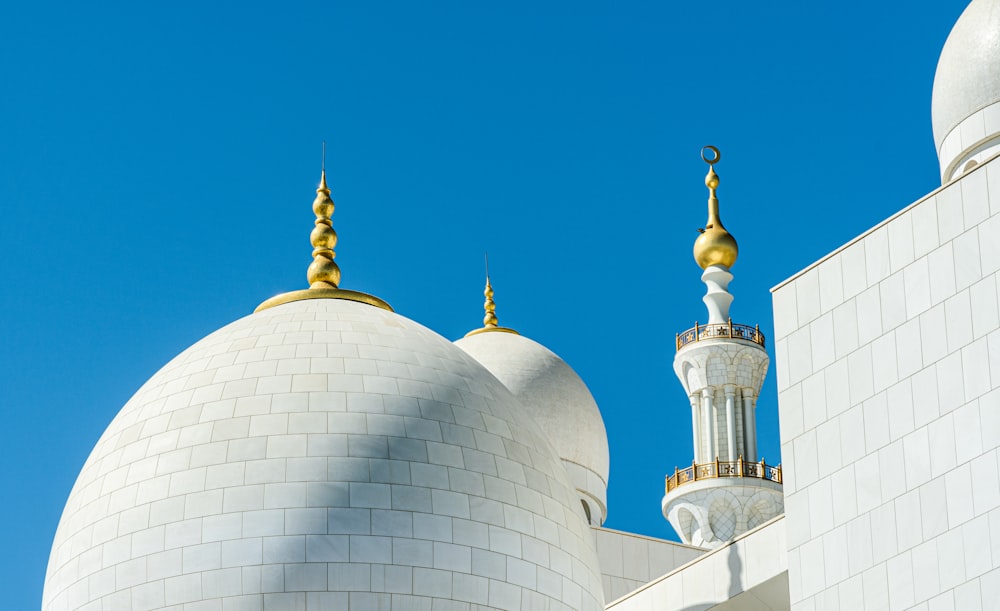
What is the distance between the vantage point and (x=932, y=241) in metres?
20.6

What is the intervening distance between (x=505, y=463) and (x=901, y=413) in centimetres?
491

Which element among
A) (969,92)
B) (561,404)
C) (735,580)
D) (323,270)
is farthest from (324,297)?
(561,404)

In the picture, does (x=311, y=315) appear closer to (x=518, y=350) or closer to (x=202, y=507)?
(x=202, y=507)

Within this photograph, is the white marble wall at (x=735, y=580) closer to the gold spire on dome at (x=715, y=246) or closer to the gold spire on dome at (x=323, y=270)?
the gold spire on dome at (x=323, y=270)

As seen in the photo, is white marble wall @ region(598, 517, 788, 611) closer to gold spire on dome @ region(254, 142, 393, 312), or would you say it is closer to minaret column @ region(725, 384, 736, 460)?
gold spire on dome @ region(254, 142, 393, 312)

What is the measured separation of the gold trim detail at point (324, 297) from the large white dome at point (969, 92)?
24.4ft

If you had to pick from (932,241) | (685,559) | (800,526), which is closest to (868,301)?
(932,241)

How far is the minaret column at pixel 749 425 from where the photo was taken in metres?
37.7

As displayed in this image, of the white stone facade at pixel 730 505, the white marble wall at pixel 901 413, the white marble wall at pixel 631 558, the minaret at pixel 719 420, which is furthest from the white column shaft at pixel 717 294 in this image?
the white marble wall at pixel 901 413

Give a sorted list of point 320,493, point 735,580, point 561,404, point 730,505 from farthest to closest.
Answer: point 730,505 → point 561,404 → point 735,580 → point 320,493

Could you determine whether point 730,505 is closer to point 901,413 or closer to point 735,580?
point 735,580

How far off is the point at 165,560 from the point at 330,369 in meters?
3.01

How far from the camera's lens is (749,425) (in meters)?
37.8

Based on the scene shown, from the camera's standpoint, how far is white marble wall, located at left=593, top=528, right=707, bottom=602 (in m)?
30.1
